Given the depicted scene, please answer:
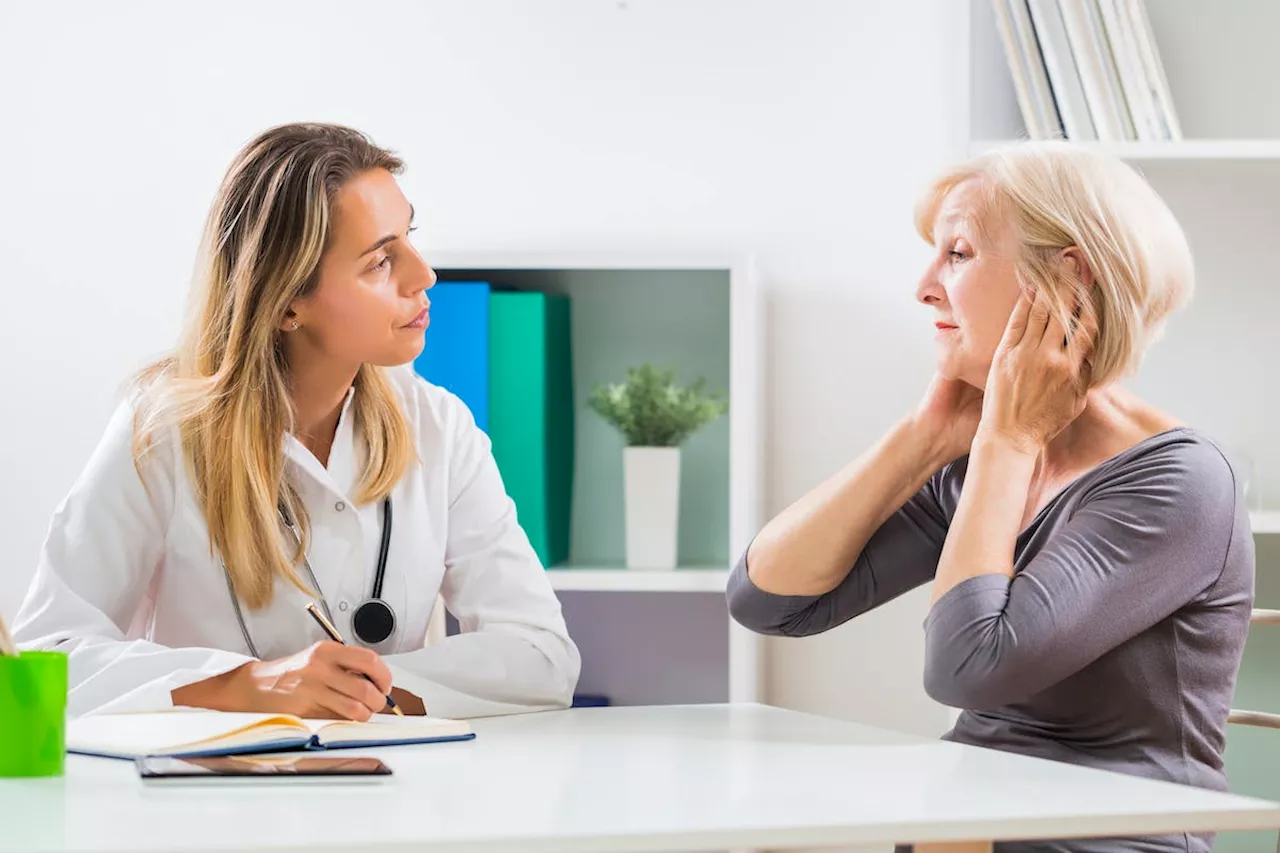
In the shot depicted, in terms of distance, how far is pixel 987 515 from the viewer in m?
1.48

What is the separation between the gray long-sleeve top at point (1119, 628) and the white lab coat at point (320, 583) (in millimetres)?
528

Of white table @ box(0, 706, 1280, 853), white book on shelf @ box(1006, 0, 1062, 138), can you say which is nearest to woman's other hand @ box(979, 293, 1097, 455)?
white table @ box(0, 706, 1280, 853)

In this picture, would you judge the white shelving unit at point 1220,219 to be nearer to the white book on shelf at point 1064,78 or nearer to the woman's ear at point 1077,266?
the white book on shelf at point 1064,78

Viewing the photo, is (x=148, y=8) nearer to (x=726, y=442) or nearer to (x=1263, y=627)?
(x=726, y=442)

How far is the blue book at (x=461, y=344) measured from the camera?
2.43m

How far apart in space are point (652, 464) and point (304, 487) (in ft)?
2.69

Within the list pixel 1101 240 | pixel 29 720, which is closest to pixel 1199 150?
pixel 1101 240

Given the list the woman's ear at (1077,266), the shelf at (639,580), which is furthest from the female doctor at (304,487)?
the woman's ear at (1077,266)

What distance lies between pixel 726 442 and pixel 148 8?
143cm

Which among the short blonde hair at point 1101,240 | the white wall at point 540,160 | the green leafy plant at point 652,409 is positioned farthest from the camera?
the white wall at point 540,160

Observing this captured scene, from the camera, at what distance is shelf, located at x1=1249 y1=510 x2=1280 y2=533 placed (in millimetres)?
2245

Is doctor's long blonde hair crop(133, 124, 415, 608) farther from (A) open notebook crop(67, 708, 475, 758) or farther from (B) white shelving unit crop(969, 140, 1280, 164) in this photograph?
(B) white shelving unit crop(969, 140, 1280, 164)

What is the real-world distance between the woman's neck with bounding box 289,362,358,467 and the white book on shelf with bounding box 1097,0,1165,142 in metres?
1.36

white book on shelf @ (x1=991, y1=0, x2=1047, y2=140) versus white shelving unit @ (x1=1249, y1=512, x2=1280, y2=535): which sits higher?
white book on shelf @ (x1=991, y1=0, x2=1047, y2=140)
